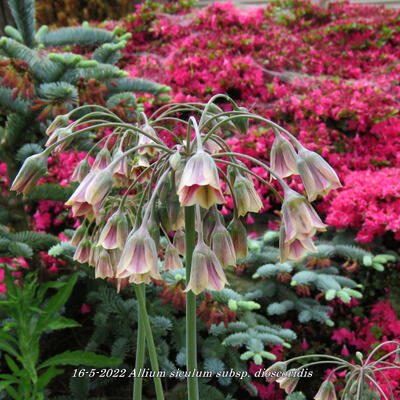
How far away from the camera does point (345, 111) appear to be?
385 centimetres

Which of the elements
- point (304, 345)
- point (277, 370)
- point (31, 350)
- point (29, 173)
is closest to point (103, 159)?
point (29, 173)

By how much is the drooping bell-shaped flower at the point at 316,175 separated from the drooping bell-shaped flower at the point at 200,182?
195mm

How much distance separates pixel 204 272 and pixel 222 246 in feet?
0.31

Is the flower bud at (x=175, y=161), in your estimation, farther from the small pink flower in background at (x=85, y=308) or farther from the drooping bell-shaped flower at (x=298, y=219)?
the small pink flower in background at (x=85, y=308)

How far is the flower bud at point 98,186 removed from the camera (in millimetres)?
919

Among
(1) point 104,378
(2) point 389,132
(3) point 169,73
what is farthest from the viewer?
(3) point 169,73

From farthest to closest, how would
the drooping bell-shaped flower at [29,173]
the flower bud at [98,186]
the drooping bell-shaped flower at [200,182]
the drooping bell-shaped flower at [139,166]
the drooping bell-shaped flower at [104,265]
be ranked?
the drooping bell-shaped flower at [139,166], the drooping bell-shaped flower at [104,265], the drooping bell-shaped flower at [29,173], the flower bud at [98,186], the drooping bell-shaped flower at [200,182]

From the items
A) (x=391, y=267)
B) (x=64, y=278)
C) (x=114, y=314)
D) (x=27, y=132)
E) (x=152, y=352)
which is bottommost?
(x=391, y=267)

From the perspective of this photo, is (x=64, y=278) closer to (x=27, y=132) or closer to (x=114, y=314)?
(x=114, y=314)

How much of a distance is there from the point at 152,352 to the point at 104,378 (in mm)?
1126

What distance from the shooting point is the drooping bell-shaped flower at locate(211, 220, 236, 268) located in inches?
38.2

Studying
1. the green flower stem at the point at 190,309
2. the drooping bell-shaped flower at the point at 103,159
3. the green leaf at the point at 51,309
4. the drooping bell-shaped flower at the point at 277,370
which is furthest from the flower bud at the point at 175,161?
the green leaf at the point at 51,309

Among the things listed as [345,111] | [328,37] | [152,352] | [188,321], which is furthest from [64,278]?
[328,37]

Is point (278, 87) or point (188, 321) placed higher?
point (188, 321)
